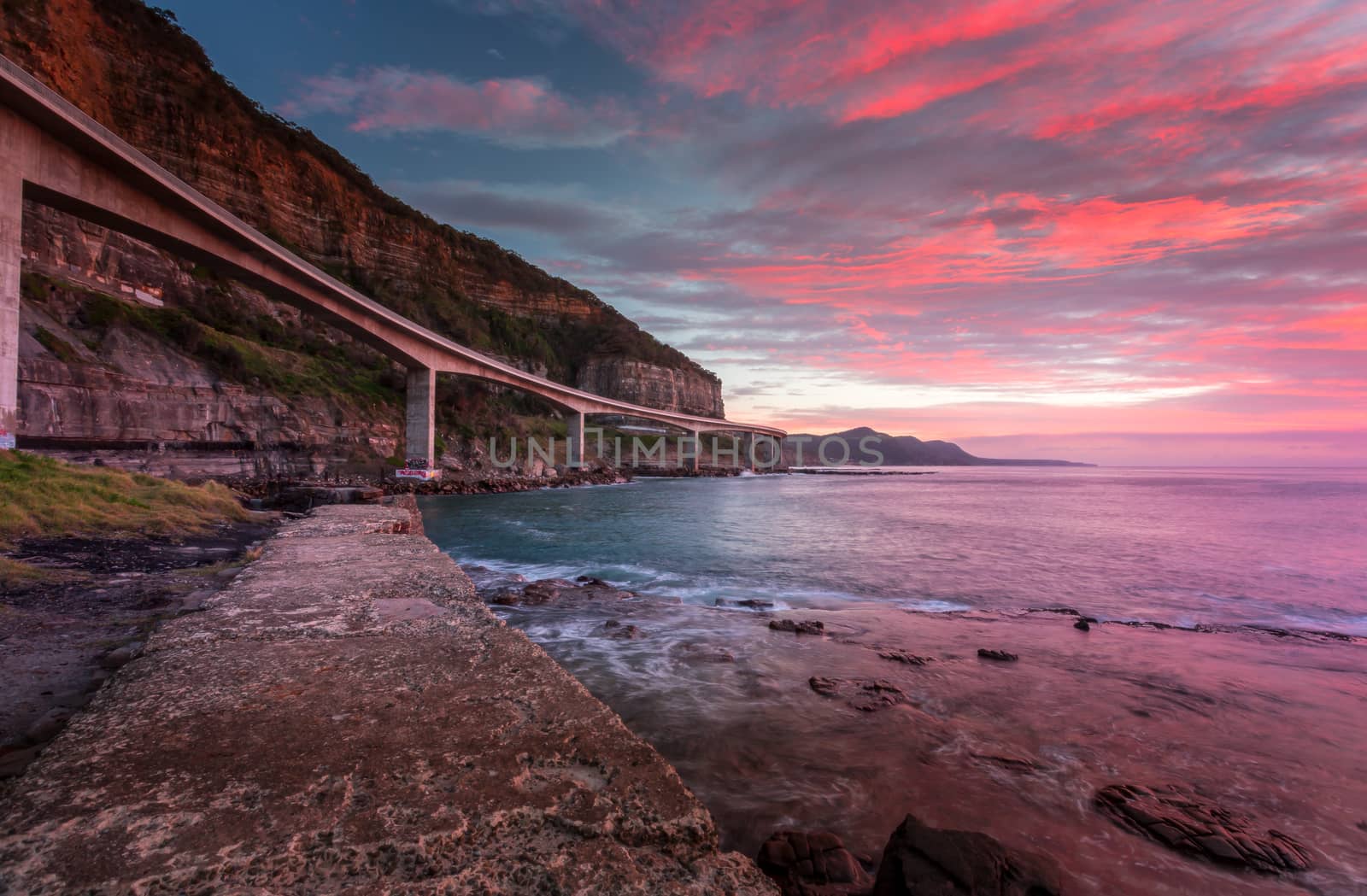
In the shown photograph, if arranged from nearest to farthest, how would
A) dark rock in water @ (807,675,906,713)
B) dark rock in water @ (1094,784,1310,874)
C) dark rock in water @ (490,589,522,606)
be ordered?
dark rock in water @ (1094,784,1310,874)
dark rock in water @ (807,675,906,713)
dark rock in water @ (490,589,522,606)

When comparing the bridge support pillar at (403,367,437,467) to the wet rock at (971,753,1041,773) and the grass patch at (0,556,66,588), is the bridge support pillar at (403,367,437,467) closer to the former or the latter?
the grass patch at (0,556,66,588)

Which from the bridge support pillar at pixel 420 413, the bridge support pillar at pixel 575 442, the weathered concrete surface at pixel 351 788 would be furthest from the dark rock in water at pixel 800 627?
the bridge support pillar at pixel 575 442

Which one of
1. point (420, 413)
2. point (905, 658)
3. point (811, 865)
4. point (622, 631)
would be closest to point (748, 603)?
point (622, 631)

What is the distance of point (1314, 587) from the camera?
14531mm

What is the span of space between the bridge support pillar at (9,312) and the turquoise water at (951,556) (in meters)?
11.0

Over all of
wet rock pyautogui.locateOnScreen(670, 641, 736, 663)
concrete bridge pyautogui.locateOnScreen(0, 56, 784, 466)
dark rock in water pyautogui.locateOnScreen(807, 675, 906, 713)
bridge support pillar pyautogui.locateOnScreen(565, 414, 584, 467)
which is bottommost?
wet rock pyautogui.locateOnScreen(670, 641, 736, 663)

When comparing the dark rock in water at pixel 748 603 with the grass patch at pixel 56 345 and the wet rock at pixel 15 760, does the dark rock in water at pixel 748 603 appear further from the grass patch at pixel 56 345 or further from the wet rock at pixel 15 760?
the grass patch at pixel 56 345

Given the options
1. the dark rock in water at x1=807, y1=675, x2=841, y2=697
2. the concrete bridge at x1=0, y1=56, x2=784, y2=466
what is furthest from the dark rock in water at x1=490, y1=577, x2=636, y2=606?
the concrete bridge at x1=0, y1=56, x2=784, y2=466

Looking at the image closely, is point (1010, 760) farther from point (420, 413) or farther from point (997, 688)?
point (420, 413)

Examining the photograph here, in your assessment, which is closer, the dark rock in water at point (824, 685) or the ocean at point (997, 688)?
the ocean at point (997, 688)

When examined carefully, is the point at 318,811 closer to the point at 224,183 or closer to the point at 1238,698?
the point at 1238,698

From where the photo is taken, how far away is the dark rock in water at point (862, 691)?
19.7ft

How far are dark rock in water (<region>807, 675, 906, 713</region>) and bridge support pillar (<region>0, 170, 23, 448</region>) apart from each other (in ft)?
68.4

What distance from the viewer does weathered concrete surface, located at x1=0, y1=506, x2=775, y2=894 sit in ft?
5.65
